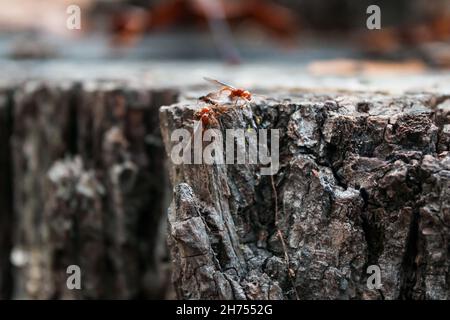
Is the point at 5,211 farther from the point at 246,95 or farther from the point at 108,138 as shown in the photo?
the point at 246,95

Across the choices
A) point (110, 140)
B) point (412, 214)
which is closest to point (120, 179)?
point (110, 140)

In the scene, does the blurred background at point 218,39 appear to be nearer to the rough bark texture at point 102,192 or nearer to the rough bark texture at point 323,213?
the rough bark texture at point 102,192

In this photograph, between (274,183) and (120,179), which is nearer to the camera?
(274,183)

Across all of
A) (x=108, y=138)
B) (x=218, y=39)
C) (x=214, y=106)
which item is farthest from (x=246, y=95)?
(x=218, y=39)

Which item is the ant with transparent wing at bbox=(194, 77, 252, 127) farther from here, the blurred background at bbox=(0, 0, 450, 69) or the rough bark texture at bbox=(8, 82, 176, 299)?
the blurred background at bbox=(0, 0, 450, 69)

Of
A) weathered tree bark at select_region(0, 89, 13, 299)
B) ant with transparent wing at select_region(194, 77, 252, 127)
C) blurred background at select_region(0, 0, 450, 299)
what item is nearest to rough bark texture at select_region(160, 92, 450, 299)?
→ ant with transparent wing at select_region(194, 77, 252, 127)
